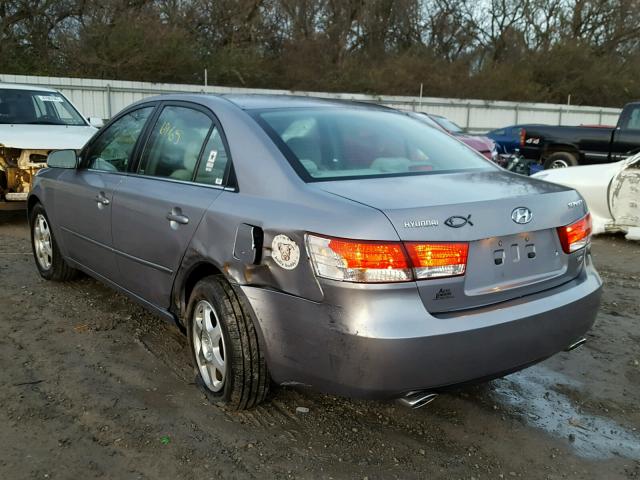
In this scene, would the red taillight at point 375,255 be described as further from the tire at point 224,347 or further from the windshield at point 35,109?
the windshield at point 35,109

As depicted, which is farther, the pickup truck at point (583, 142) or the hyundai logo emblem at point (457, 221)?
the pickup truck at point (583, 142)

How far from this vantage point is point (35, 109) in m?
8.59

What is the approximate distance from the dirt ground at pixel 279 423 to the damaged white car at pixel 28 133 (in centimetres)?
390

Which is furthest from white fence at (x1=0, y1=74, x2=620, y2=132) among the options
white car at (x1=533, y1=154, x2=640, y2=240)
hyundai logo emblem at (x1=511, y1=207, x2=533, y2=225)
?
hyundai logo emblem at (x1=511, y1=207, x2=533, y2=225)

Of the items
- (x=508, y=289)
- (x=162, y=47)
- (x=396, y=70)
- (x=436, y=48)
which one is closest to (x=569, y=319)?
(x=508, y=289)

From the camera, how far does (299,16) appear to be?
31.7m

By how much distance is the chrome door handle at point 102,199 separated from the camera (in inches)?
152

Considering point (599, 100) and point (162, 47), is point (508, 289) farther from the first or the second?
point (599, 100)

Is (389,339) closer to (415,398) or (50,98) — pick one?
(415,398)

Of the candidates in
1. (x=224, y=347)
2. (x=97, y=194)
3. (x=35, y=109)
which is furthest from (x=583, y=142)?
(x=224, y=347)

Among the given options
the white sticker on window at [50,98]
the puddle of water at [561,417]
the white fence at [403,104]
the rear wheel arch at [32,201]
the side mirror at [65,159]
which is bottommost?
the puddle of water at [561,417]

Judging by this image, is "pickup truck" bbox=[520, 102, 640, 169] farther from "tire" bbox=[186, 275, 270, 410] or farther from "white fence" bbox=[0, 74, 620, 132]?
"tire" bbox=[186, 275, 270, 410]

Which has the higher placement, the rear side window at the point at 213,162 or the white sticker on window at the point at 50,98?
the white sticker on window at the point at 50,98

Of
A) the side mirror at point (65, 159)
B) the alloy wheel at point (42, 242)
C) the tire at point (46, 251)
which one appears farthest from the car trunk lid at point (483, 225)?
the alloy wheel at point (42, 242)
